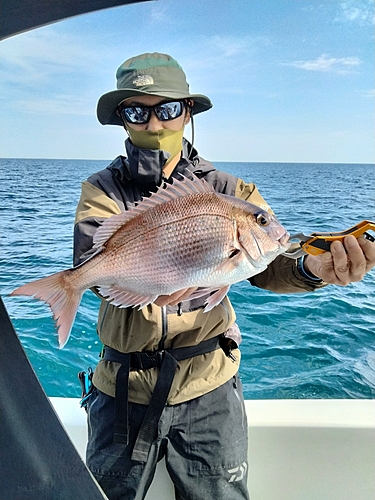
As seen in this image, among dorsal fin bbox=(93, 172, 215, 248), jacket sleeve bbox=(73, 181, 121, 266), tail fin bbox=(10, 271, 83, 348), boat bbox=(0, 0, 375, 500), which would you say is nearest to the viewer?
tail fin bbox=(10, 271, 83, 348)

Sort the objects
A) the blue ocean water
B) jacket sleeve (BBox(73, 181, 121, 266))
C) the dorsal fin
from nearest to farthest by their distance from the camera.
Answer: the dorsal fin → jacket sleeve (BBox(73, 181, 121, 266)) → the blue ocean water

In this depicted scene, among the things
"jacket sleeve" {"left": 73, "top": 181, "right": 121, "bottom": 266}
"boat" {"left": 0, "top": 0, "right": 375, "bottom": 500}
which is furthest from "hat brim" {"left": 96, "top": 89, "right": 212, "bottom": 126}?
"boat" {"left": 0, "top": 0, "right": 375, "bottom": 500}

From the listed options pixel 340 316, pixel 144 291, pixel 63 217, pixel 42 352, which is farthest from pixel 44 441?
pixel 63 217

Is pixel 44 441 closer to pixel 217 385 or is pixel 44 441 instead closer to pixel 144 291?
pixel 144 291

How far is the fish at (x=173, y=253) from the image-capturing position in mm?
1108

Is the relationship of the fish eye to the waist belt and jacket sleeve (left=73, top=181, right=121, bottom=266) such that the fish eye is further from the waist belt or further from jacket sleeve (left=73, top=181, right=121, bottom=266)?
the waist belt

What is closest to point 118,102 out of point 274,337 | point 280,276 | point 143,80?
point 143,80

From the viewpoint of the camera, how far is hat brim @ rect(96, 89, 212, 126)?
1534 millimetres

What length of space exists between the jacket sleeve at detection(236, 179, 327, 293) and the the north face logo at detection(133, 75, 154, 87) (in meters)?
0.50

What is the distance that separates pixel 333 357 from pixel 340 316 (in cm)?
137

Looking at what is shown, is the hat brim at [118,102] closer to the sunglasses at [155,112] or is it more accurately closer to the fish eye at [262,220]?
the sunglasses at [155,112]

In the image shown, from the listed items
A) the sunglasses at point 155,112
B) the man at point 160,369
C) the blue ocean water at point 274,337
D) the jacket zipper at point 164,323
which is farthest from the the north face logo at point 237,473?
the blue ocean water at point 274,337

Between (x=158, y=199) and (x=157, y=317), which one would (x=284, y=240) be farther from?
(x=157, y=317)

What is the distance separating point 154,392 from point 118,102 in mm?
1097
